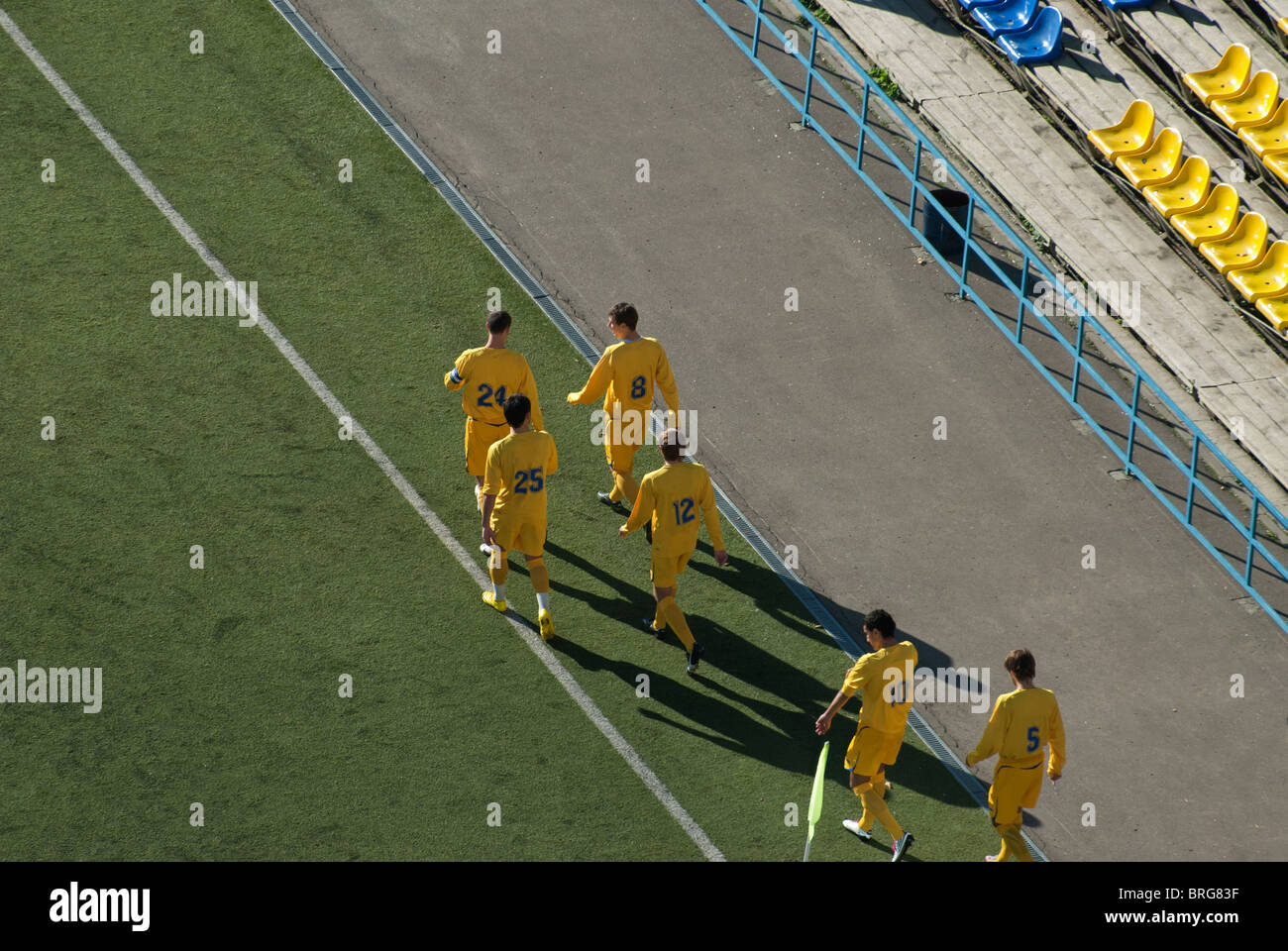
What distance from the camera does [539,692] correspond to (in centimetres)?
1444

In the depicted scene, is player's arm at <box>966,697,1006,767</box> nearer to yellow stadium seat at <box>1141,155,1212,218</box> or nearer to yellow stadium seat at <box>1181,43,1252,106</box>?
yellow stadium seat at <box>1141,155,1212,218</box>

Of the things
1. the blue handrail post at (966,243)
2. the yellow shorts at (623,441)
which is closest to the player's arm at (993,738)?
the yellow shorts at (623,441)

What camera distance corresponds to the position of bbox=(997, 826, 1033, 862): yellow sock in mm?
13164

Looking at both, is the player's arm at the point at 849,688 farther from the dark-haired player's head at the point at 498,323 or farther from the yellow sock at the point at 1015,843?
the dark-haired player's head at the point at 498,323

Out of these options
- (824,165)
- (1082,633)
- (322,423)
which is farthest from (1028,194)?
(322,423)

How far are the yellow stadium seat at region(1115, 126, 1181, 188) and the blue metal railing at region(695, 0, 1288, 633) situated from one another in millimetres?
1467

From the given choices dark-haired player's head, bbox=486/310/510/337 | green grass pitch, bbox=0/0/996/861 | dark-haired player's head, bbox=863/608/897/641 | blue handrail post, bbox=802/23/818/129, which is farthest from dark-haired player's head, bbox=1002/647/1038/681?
blue handrail post, bbox=802/23/818/129

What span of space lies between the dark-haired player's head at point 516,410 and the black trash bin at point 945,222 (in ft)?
18.9

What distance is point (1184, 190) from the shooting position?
62.8 feet

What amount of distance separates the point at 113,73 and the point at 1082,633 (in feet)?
33.8

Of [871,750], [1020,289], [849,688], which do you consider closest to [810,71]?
[1020,289]

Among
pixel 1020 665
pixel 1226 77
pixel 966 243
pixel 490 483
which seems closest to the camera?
pixel 1020 665

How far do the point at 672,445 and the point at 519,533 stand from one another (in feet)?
4.45

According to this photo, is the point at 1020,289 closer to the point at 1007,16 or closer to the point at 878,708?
the point at 1007,16
